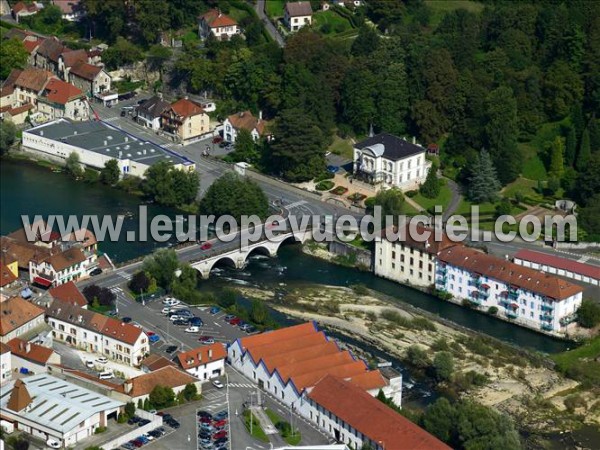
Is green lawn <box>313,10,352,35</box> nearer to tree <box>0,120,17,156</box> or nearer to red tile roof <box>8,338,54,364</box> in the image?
tree <box>0,120,17,156</box>

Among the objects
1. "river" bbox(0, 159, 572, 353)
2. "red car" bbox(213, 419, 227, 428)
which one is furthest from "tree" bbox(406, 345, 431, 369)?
"red car" bbox(213, 419, 227, 428)

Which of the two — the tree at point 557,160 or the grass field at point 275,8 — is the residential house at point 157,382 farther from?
the grass field at point 275,8

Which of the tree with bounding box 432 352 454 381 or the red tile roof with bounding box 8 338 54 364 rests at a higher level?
the red tile roof with bounding box 8 338 54 364

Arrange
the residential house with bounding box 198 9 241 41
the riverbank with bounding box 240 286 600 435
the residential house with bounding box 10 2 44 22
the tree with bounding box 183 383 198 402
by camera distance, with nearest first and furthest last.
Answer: the tree with bounding box 183 383 198 402 → the riverbank with bounding box 240 286 600 435 → the residential house with bounding box 198 9 241 41 → the residential house with bounding box 10 2 44 22

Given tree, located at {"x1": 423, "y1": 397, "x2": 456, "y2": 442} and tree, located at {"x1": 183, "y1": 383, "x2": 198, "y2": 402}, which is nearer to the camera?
tree, located at {"x1": 423, "y1": 397, "x2": 456, "y2": 442}

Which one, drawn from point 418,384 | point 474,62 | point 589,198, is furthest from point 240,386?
point 474,62

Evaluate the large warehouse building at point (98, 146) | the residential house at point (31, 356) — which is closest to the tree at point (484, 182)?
the large warehouse building at point (98, 146)

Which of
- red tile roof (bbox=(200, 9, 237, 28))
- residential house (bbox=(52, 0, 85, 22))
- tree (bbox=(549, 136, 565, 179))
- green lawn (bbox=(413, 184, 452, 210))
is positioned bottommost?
green lawn (bbox=(413, 184, 452, 210))
